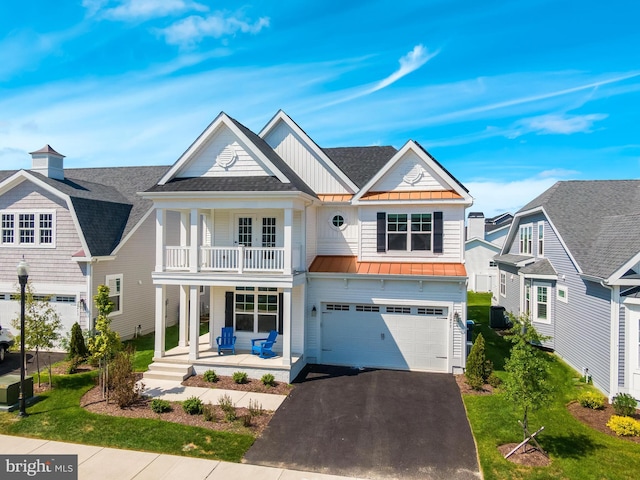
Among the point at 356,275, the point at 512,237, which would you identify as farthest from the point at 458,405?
the point at 512,237

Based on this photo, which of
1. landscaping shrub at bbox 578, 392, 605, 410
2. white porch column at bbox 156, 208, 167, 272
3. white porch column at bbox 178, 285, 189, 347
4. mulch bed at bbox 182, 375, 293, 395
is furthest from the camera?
white porch column at bbox 178, 285, 189, 347

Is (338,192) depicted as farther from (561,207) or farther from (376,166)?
(561,207)

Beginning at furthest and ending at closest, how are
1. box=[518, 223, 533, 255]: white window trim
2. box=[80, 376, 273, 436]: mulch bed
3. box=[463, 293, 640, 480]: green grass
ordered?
1. box=[518, 223, 533, 255]: white window trim
2. box=[80, 376, 273, 436]: mulch bed
3. box=[463, 293, 640, 480]: green grass

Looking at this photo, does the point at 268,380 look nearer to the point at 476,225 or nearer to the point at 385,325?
the point at 385,325

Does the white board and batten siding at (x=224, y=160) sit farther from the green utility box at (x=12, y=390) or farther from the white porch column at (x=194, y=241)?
the green utility box at (x=12, y=390)

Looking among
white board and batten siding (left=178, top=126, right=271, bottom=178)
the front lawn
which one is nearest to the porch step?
the front lawn

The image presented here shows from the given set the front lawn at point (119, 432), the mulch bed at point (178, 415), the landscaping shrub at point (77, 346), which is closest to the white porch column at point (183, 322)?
the landscaping shrub at point (77, 346)

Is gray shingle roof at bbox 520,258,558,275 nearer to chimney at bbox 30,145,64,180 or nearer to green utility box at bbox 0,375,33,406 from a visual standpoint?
green utility box at bbox 0,375,33,406
